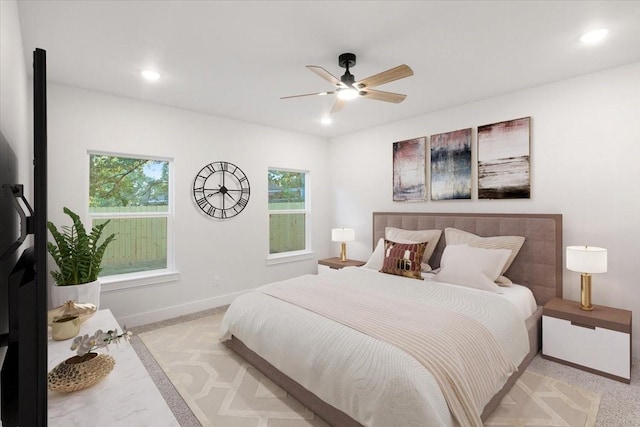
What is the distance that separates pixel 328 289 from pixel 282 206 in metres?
2.38

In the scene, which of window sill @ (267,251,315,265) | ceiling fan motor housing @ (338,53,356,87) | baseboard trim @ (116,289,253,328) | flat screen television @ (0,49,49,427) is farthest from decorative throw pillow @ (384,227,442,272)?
flat screen television @ (0,49,49,427)

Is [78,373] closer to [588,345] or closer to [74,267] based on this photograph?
[74,267]

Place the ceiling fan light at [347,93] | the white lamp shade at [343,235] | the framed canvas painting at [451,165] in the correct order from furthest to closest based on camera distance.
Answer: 1. the white lamp shade at [343,235]
2. the framed canvas painting at [451,165]
3. the ceiling fan light at [347,93]

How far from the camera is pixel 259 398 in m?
2.24

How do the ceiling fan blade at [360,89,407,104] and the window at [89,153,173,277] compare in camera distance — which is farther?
the window at [89,153,173,277]

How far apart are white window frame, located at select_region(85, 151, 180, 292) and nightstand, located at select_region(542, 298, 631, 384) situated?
12.9 feet

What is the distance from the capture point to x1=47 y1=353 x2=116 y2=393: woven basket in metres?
1.33

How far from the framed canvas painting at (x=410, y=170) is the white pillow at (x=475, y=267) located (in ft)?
3.93

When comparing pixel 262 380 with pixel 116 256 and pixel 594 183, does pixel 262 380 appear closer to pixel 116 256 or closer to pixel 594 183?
pixel 116 256

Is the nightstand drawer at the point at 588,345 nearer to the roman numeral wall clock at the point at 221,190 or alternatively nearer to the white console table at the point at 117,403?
the white console table at the point at 117,403

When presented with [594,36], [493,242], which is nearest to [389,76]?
[594,36]

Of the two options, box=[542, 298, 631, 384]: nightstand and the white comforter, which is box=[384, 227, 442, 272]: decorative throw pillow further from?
box=[542, 298, 631, 384]: nightstand

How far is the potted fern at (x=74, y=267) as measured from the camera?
9.01 feet

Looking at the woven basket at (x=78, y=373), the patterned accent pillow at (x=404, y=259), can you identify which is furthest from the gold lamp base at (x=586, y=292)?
the woven basket at (x=78, y=373)
